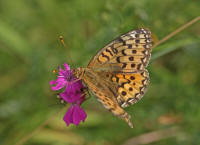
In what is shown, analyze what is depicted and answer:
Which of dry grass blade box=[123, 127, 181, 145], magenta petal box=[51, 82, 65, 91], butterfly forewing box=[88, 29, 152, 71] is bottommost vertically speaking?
dry grass blade box=[123, 127, 181, 145]

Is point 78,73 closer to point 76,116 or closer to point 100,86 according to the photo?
point 100,86

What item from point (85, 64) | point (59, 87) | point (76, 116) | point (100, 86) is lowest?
point (76, 116)

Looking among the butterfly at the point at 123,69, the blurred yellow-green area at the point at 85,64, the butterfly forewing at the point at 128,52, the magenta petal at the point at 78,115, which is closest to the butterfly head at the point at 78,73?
the butterfly at the point at 123,69

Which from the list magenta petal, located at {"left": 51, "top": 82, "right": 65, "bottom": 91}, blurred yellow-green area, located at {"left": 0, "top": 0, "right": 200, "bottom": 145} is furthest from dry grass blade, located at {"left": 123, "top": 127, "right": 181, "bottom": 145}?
magenta petal, located at {"left": 51, "top": 82, "right": 65, "bottom": 91}

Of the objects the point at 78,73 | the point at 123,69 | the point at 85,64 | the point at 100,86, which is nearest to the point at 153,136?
the point at 85,64

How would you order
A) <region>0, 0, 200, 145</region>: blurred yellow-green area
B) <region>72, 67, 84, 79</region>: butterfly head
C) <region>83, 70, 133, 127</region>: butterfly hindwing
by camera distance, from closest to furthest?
<region>83, 70, 133, 127</region>: butterfly hindwing, <region>72, 67, 84, 79</region>: butterfly head, <region>0, 0, 200, 145</region>: blurred yellow-green area

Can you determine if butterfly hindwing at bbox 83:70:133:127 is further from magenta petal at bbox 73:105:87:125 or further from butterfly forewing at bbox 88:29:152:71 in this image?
magenta petal at bbox 73:105:87:125

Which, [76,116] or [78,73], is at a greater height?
[78,73]
